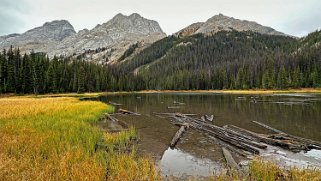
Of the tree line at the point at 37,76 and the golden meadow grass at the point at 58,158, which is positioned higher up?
the tree line at the point at 37,76

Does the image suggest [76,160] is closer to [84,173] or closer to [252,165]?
[84,173]

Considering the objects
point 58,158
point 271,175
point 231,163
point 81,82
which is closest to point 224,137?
point 231,163

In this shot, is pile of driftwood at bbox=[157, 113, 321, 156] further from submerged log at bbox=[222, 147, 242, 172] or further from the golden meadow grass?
the golden meadow grass

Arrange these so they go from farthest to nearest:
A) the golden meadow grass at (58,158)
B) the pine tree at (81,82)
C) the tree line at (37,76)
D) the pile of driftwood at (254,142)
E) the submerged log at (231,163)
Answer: the pine tree at (81,82) < the tree line at (37,76) < the pile of driftwood at (254,142) < the submerged log at (231,163) < the golden meadow grass at (58,158)

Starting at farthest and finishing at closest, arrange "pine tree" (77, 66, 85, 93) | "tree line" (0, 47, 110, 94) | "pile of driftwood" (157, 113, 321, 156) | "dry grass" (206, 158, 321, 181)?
1. "pine tree" (77, 66, 85, 93)
2. "tree line" (0, 47, 110, 94)
3. "pile of driftwood" (157, 113, 321, 156)
4. "dry grass" (206, 158, 321, 181)

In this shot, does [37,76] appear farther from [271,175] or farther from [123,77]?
[271,175]

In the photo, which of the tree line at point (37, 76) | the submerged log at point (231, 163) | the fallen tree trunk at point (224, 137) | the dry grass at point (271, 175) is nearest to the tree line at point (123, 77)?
the tree line at point (37, 76)

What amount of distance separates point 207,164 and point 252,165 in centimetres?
294

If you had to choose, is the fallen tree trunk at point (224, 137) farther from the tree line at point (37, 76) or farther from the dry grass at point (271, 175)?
the tree line at point (37, 76)

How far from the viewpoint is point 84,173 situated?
31.8ft

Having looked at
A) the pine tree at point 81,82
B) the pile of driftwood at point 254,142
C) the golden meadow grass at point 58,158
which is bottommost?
→ the pile of driftwood at point 254,142

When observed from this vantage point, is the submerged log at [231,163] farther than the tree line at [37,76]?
No

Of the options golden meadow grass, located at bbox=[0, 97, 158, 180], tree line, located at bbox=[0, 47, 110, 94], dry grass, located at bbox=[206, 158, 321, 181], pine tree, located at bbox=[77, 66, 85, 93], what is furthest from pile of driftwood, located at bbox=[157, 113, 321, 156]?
pine tree, located at bbox=[77, 66, 85, 93]

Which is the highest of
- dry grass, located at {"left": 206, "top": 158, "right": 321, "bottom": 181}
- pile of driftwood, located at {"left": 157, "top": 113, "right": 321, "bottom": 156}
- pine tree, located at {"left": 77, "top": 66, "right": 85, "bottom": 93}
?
pine tree, located at {"left": 77, "top": 66, "right": 85, "bottom": 93}
